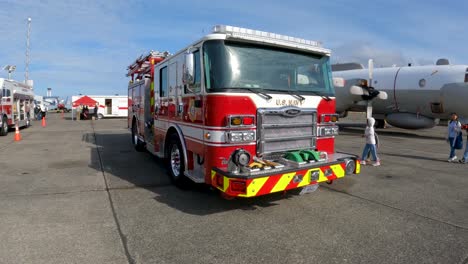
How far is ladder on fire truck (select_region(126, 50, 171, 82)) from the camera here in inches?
347

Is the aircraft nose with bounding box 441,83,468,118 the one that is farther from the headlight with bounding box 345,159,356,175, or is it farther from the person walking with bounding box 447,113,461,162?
the headlight with bounding box 345,159,356,175

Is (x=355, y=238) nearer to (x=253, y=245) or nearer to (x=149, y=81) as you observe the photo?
(x=253, y=245)

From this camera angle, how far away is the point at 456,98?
14969mm

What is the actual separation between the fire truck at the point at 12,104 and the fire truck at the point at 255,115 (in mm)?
15039

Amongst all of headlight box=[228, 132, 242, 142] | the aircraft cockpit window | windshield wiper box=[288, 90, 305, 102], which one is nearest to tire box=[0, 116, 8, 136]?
headlight box=[228, 132, 242, 142]

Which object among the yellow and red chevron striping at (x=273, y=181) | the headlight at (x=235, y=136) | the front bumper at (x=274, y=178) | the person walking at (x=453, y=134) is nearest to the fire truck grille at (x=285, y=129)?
the headlight at (x=235, y=136)

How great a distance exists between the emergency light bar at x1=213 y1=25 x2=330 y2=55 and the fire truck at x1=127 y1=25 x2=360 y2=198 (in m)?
0.02

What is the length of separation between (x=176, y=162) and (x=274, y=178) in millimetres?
2523

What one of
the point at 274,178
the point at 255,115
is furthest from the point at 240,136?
the point at 274,178

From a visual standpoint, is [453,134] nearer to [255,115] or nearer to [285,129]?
[285,129]

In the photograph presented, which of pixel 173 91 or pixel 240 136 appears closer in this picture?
pixel 240 136

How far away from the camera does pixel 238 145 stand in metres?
4.80

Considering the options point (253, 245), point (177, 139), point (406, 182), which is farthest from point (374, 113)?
point (253, 245)

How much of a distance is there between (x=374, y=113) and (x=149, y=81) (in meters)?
15.4
